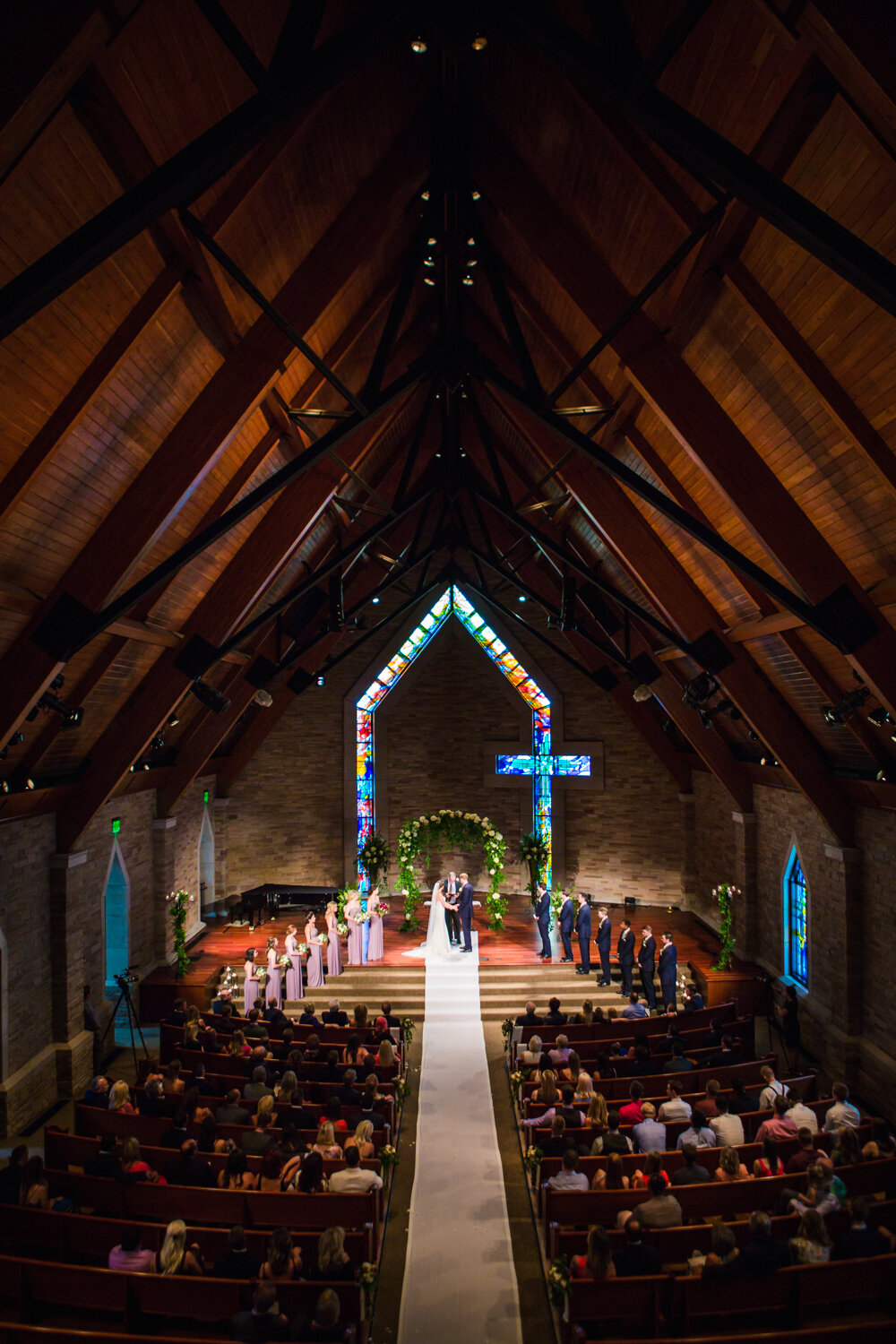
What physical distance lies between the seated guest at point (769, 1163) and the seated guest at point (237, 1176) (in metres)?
4.33

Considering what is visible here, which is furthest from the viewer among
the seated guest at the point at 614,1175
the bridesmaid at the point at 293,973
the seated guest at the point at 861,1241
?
the bridesmaid at the point at 293,973

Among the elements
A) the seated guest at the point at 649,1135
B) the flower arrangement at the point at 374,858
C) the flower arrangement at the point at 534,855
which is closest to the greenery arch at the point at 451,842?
the flower arrangement at the point at 374,858

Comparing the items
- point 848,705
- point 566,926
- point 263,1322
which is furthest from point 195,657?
point 566,926

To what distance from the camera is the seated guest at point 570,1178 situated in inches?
271

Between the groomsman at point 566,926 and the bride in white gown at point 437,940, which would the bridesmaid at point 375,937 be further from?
the groomsman at point 566,926

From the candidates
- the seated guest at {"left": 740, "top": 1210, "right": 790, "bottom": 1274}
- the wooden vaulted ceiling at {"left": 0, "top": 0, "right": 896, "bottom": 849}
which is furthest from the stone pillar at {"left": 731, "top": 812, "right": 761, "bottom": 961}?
the seated guest at {"left": 740, "top": 1210, "right": 790, "bottom": 1274}

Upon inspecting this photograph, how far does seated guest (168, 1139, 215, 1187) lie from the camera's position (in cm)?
684

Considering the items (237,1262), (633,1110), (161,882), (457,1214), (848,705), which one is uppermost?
(848,705)

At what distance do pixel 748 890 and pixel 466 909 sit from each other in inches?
202

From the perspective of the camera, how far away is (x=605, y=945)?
526 inches

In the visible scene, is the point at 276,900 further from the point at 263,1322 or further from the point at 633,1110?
the point at 263,1322

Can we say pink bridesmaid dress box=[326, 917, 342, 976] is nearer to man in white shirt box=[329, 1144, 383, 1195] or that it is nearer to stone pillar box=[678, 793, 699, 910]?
man in white shirt box=[329, 1144, 383, 1195]

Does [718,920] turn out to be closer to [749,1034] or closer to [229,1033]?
[749,1034]

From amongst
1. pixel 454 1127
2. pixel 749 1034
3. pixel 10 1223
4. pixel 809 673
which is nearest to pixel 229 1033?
pixel 454 1127
